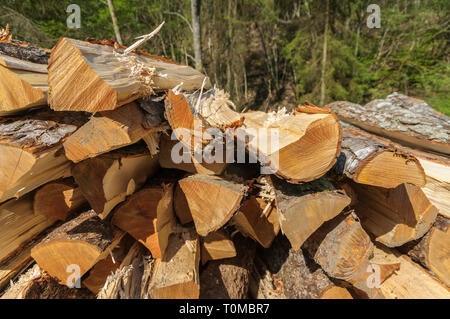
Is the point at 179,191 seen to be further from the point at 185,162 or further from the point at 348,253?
the point at 348,253

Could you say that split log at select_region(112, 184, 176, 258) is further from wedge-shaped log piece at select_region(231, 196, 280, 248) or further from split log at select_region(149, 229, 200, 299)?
wedge-shaped log piece at select_region(231, 196, 280, 248)

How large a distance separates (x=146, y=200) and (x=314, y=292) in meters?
1.35

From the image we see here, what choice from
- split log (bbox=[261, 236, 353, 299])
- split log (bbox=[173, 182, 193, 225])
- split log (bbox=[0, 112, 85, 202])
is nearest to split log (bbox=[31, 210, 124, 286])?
split log (bbox=[0, 112, 85, 202])

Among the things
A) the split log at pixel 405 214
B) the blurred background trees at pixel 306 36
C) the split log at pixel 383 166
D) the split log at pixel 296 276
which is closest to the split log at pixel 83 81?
the split log at pixel 383 166

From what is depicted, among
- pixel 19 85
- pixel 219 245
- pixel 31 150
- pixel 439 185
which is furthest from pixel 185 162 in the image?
pixel 439 185

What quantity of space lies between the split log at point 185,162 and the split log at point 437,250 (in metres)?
1.59

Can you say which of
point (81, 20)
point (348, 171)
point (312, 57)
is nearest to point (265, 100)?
point (312, 57)

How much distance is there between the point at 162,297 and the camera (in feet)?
4.10

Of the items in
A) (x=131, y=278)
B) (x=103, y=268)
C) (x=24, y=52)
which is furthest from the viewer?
(x=103, y=268)

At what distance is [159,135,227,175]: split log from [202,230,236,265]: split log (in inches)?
20.7

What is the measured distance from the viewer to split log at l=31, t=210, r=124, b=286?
48.8 inches

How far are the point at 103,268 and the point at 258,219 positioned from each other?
1211 millimetres

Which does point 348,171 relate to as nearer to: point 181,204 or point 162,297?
point 181,204

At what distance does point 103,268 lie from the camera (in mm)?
1552
